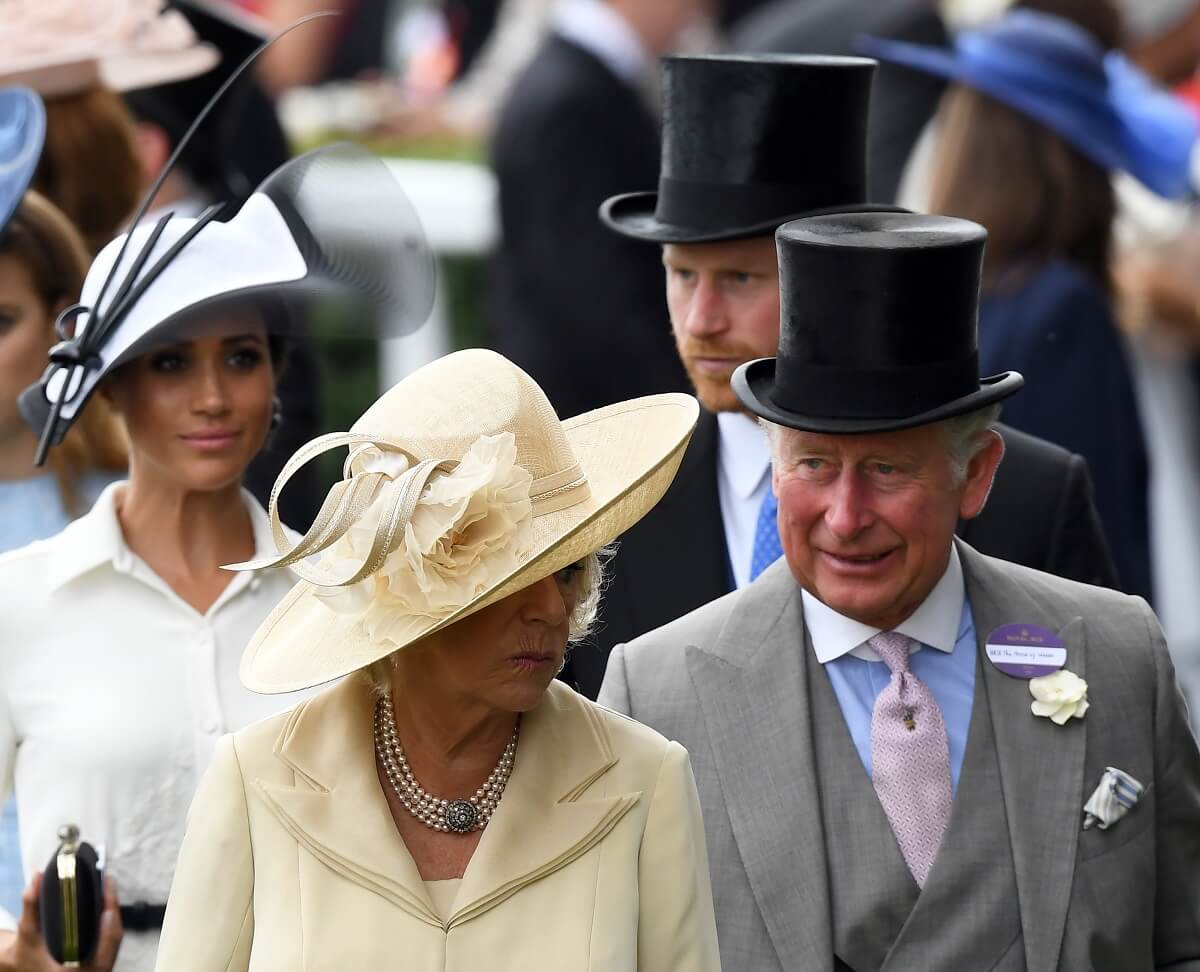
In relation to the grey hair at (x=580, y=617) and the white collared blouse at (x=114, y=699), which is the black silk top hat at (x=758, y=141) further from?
the grey hair at (x=580, y=617)

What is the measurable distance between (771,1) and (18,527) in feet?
24.2

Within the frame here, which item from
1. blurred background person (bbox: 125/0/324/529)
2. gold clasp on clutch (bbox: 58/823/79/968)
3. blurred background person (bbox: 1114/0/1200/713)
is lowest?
blurred background person (bbox: 1114/0/1200/713)

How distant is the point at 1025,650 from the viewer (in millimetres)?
3789

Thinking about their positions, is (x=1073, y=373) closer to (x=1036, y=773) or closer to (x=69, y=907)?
(x=1036, y=773)

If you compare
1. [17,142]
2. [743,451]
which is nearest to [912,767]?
[743,451]

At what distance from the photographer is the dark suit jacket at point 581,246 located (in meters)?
7.90

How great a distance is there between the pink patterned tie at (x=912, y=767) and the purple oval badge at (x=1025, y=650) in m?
0.14

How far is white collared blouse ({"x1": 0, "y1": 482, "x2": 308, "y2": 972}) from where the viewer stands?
13.4 ft

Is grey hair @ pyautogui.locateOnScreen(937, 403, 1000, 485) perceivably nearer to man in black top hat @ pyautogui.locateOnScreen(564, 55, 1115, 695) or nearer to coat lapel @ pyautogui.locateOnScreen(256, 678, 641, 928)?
man in black top hat @ pyautogui.locateOnScreen(564, 55, 1115, 695)

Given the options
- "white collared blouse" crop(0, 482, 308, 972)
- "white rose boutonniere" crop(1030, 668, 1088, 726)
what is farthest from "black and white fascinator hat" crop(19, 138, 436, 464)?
"white rose boutonniere" crop(1030, 668, 1088, 726)

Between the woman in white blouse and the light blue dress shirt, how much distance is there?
102 cm

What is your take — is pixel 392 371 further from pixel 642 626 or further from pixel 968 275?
pixel 968 275

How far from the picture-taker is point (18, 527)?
193 inches

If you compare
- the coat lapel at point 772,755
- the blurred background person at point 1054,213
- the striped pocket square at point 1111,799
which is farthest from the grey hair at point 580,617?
the blurred background person at point 1054,213
